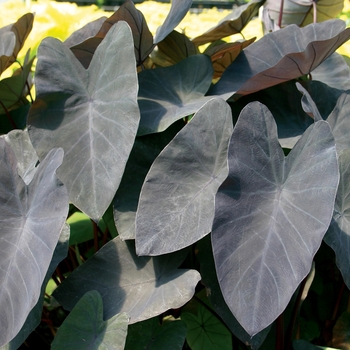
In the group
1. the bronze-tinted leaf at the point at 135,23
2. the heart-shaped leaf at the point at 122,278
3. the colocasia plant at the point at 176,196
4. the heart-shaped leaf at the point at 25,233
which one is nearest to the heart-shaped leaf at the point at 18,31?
the colocasia plant at the point at 176,196

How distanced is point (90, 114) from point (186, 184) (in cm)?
25

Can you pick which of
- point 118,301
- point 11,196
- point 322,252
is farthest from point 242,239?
point 322,252

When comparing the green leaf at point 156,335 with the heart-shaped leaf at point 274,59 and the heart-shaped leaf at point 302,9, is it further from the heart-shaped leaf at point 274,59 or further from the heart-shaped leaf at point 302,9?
the heart-shaped leaf at point 302,9

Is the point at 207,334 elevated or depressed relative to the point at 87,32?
depressed

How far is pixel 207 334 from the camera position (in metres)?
1.05

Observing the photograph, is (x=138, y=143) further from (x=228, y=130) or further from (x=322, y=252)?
(x=322, y=252)

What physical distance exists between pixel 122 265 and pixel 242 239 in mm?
302

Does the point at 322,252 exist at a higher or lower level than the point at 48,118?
lower

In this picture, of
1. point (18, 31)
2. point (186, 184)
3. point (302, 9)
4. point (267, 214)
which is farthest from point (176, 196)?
point (302, 9)

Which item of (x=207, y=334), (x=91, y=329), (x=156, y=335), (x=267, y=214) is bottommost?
(x=207, y=334)

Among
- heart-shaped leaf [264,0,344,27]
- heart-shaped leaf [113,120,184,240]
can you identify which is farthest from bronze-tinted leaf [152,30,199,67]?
heart-shaped leaf [264,0,344,27]

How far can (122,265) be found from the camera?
96 centimetres

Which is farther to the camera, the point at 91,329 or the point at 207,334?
the point at 207,334

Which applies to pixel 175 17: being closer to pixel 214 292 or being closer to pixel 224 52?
pixel 224 52
